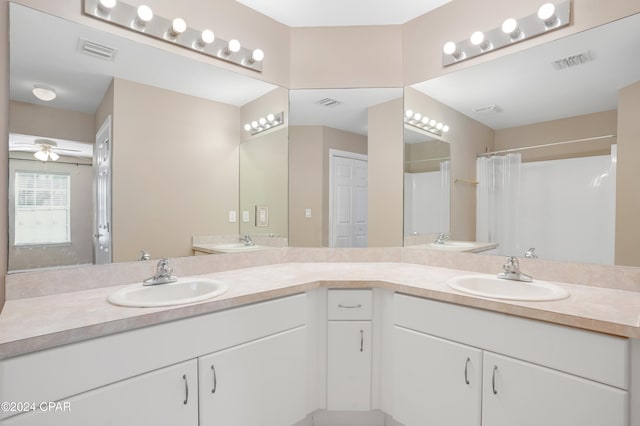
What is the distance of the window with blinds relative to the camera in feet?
4.39

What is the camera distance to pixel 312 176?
7.30 feet

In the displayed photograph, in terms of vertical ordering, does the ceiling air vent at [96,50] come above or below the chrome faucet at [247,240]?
above

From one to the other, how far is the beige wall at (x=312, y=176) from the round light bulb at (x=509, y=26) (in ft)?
3.23

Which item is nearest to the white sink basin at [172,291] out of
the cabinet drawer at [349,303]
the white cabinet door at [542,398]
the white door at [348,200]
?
the cabinet drawer at [349,303]

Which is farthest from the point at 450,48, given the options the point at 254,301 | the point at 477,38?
the point at 254,301

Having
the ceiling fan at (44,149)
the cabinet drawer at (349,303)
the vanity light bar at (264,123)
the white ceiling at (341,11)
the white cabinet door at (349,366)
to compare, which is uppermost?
the white ceiling at (341,11)

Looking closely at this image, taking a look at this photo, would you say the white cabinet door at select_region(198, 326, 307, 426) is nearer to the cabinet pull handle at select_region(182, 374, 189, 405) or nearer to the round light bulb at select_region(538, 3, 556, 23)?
the cabinet pull handle at select_region(182, 374, 189, 405)

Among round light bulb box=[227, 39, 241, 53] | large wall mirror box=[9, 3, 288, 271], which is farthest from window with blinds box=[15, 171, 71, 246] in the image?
round light bulb box=[227, 39, 241, 53]

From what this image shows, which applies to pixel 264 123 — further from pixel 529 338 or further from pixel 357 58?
pixel 529 338

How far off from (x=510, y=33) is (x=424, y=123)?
66 centimetres

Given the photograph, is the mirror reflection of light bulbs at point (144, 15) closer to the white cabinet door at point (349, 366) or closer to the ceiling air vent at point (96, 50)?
the ceiling air vent at point (96, 50)

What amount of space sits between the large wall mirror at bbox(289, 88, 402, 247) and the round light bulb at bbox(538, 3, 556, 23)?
Answer: 0.85 meters

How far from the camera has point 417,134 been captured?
7.17 feet

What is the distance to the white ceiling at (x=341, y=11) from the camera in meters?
2.02
